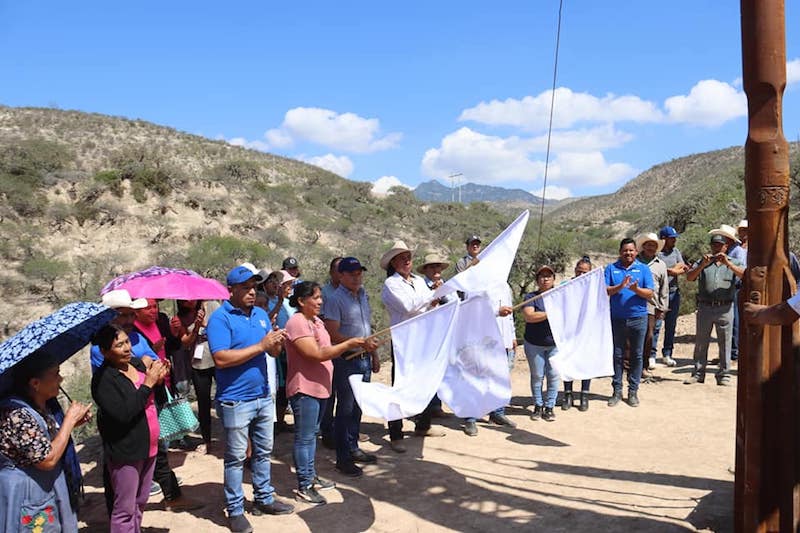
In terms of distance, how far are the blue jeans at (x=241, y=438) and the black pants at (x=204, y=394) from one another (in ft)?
5.38

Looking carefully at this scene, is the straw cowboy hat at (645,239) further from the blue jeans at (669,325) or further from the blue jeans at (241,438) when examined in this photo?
the blue jeans at (241,438)

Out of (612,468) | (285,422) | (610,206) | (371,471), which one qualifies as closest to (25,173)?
(285,422)

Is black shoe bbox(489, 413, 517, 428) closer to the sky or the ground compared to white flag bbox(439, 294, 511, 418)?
closer to the ground

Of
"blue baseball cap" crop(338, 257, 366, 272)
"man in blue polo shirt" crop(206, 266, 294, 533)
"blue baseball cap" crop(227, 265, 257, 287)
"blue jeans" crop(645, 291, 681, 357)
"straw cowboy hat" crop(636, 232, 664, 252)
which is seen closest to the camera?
"man in blue polo shirt" crop(206, 266, 294, 533)

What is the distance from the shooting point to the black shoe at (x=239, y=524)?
4.46m

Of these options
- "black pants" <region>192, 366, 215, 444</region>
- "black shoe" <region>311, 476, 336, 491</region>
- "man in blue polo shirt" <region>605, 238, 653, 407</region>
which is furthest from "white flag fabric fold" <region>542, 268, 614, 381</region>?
"black pants" <region>192, 366, 215, 444</region>

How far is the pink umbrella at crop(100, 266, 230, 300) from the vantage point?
15.6ft

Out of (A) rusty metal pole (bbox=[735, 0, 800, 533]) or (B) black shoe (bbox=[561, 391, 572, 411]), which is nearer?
(A) rusty metal pole (bbox=[735, 0, 800, 533])

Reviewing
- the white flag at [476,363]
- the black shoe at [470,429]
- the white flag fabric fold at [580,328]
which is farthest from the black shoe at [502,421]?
the white flag at [476,363]

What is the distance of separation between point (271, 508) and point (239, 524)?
0.36 metres

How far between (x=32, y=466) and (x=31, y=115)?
1623 inches

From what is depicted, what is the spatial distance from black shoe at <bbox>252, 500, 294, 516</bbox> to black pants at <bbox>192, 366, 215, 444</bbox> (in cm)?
165

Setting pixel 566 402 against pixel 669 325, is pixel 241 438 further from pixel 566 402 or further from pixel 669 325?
pixel 669 325

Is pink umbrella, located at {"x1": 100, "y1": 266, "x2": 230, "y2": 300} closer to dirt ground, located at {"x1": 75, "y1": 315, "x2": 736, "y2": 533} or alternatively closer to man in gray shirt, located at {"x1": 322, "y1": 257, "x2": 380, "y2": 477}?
man in gray shirt, located at {"x1": 322, "y1": 257, "x2": 380, "y2": 477}
